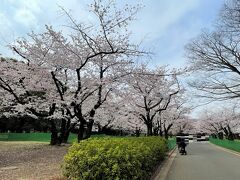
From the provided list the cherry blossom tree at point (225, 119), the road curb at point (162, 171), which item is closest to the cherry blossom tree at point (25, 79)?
the road curb at point (162, 171)

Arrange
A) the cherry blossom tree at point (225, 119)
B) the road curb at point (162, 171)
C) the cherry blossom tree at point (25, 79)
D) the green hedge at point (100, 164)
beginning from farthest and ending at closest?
the cherry blossom tree at point (225, 119), the cherry blossom tree at point (25, 79), the road curb at point (162, 171), the green hedge at point (100, 164)

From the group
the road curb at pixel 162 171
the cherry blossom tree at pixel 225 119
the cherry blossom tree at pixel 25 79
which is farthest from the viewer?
the cherry blossom tree at pixel 225 119

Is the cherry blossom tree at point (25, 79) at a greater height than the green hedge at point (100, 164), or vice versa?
A: the cherry blossom tree at point (25, 79)

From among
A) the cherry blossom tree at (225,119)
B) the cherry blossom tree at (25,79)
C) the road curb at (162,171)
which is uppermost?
the cherry blossom tree at (225,119)

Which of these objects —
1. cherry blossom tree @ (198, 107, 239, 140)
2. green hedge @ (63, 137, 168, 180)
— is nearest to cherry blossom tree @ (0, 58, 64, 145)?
green hedge @ (63, 137, 168, 180)

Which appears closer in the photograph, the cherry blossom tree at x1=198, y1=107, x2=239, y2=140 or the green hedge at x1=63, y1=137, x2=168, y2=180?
the green hedge at x1=63, y1=137, x2=168, y2=180

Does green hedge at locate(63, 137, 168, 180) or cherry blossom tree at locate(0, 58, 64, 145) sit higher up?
cherry blossom tree at locate(0, 58, 64, 145)

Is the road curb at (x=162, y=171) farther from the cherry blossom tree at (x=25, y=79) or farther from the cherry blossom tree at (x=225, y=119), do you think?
the cherry blossom tree at (x=225, y=119)

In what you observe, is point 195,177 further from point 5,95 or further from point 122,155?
point 5,95

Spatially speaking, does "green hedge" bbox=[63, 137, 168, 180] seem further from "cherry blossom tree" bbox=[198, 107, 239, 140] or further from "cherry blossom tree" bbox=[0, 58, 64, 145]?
"cherry blossom tree" bbox=[198, 107, 239, 140]

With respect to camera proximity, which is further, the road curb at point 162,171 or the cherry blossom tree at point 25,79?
the cherry blossom tree at point 25,79

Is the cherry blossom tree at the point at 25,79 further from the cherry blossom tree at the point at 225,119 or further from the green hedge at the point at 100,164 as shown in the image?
the cherry blossom tree at the point at 225,119

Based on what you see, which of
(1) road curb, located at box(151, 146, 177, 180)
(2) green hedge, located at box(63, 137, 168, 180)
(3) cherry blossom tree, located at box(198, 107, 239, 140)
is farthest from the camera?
(3) cherry blossom tree, located at box(198, 107, 239, 140)

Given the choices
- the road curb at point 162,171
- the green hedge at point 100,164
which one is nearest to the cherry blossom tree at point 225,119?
the road curb at point 162,171
